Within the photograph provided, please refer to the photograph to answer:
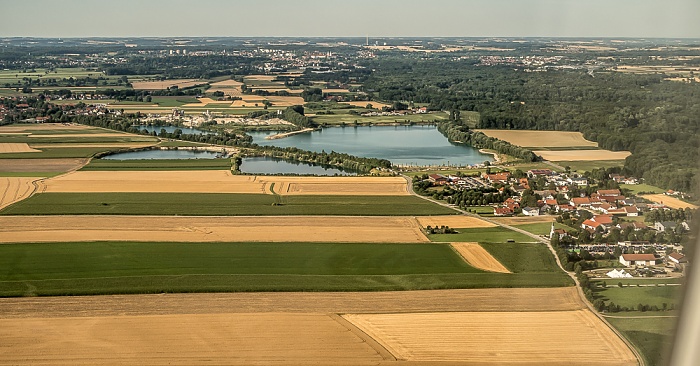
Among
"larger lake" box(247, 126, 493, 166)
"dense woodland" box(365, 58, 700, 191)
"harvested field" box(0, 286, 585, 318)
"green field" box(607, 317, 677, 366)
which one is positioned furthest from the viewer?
"larger lake" box(247, 126, 493, 166)

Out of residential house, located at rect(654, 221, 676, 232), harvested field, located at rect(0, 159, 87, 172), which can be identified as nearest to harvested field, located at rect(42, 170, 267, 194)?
harvested field, located at rect(0, 159, 87, 172)

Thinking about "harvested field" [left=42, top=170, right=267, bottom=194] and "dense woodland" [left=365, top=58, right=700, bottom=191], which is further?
"harvested field" [left=42, top=170, right=267, bottom=194]

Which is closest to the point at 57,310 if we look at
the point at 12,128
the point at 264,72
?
the point at 12,128

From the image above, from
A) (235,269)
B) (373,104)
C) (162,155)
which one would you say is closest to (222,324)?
(235,269)

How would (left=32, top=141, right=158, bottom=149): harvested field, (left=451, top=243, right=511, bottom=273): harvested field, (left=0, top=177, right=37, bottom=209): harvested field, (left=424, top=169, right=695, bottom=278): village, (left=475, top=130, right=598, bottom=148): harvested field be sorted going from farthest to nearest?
(left=32, top=141, right=158, bottom=149): harvested field
(left=475, top=130, right=598, bottom=148): harvested field
(left=0, top=177, right=37, bottom=209): harvested field
(left=451, top=243, right=511, bottom=273): harvested field
(left=424, top=169, right=695, bottom=278): village

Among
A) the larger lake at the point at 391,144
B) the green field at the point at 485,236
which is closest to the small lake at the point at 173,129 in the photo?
the larger lake at the point at 391,144

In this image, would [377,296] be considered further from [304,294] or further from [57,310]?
[57,310]

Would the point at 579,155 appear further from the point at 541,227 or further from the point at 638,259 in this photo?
the point at 638,259

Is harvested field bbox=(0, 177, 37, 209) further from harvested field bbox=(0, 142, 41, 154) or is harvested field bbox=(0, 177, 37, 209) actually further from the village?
the village
